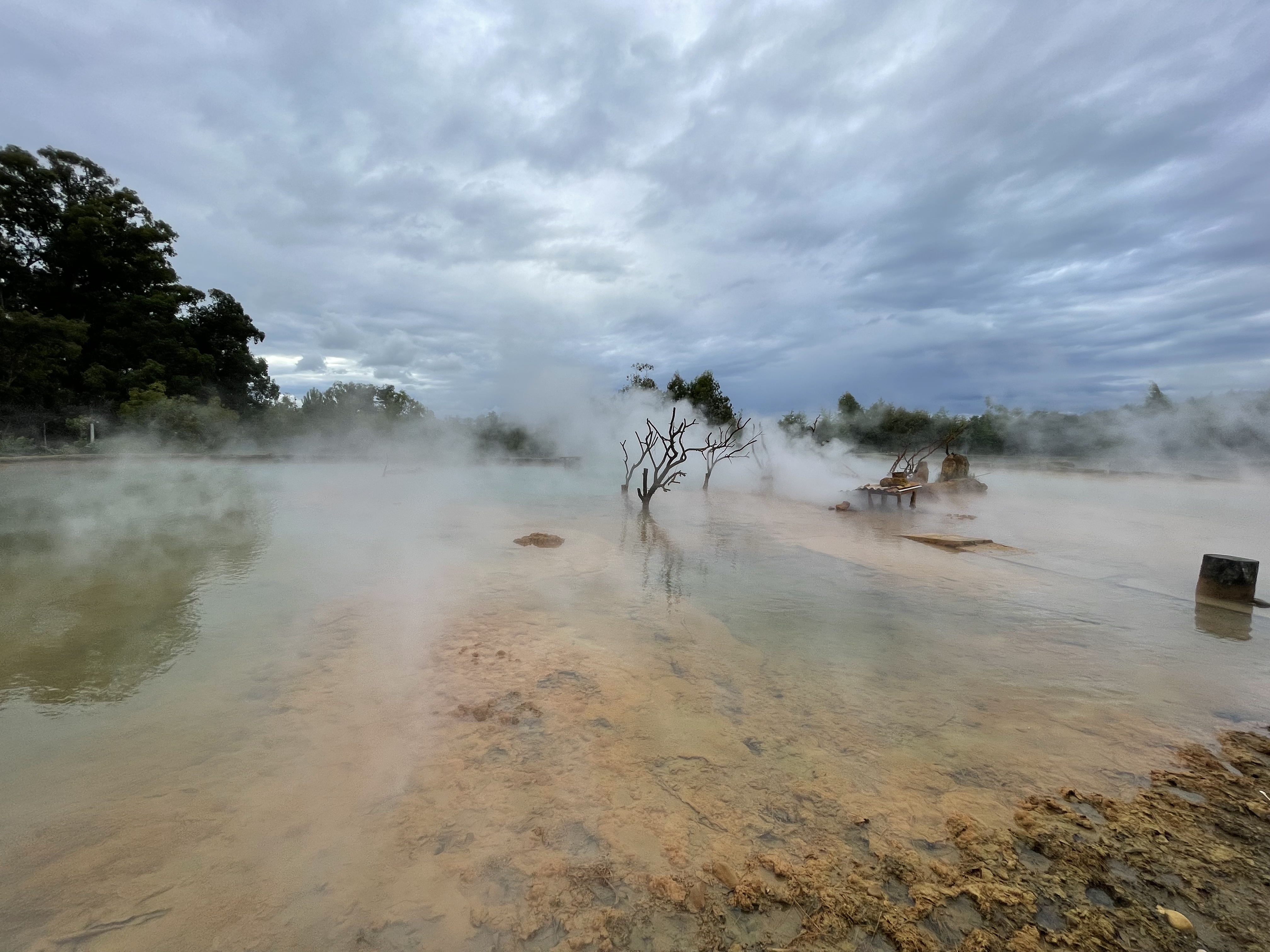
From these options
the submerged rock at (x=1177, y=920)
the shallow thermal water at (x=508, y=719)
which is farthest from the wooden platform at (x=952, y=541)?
the submerged rock at (x=1177, y=920)

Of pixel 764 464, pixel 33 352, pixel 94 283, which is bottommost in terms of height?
pixel 764 464

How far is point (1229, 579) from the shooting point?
6.04 m

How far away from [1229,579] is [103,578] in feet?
40.1

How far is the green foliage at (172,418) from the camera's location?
58.9ft

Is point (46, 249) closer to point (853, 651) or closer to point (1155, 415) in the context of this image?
point (853, 651)

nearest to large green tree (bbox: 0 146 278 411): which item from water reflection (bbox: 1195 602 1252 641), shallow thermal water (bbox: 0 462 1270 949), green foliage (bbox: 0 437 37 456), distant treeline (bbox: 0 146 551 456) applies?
distant treeline (bbox: 0 146 551 456)

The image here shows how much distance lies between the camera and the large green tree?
19.1m

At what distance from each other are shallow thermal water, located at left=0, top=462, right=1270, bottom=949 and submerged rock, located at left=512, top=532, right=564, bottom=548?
0.53 m

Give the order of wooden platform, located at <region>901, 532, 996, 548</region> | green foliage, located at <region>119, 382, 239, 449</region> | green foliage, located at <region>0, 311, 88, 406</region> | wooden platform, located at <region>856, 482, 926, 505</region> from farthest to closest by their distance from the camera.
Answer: green foliage, located at <region>119, 382, 239, 449</region> < green foliage, located at <region>0, 311, 88, 406</region> < wooden platform, located at <region>856, 482, 926, 505</region> < wooden platform, located at <region>901, 532, 996, 548</region>

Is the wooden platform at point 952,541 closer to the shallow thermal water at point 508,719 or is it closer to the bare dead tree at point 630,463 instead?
the shallow thermal water at point 508,719

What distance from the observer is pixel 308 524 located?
9.33 meters

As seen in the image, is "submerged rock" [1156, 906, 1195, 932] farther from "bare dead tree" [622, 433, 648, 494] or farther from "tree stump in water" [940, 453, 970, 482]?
"tree stump in water" [940, 453, 970, 482]

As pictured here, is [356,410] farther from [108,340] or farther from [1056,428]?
[1056,428]

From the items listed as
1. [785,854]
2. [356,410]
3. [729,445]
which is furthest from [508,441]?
[785,854]
